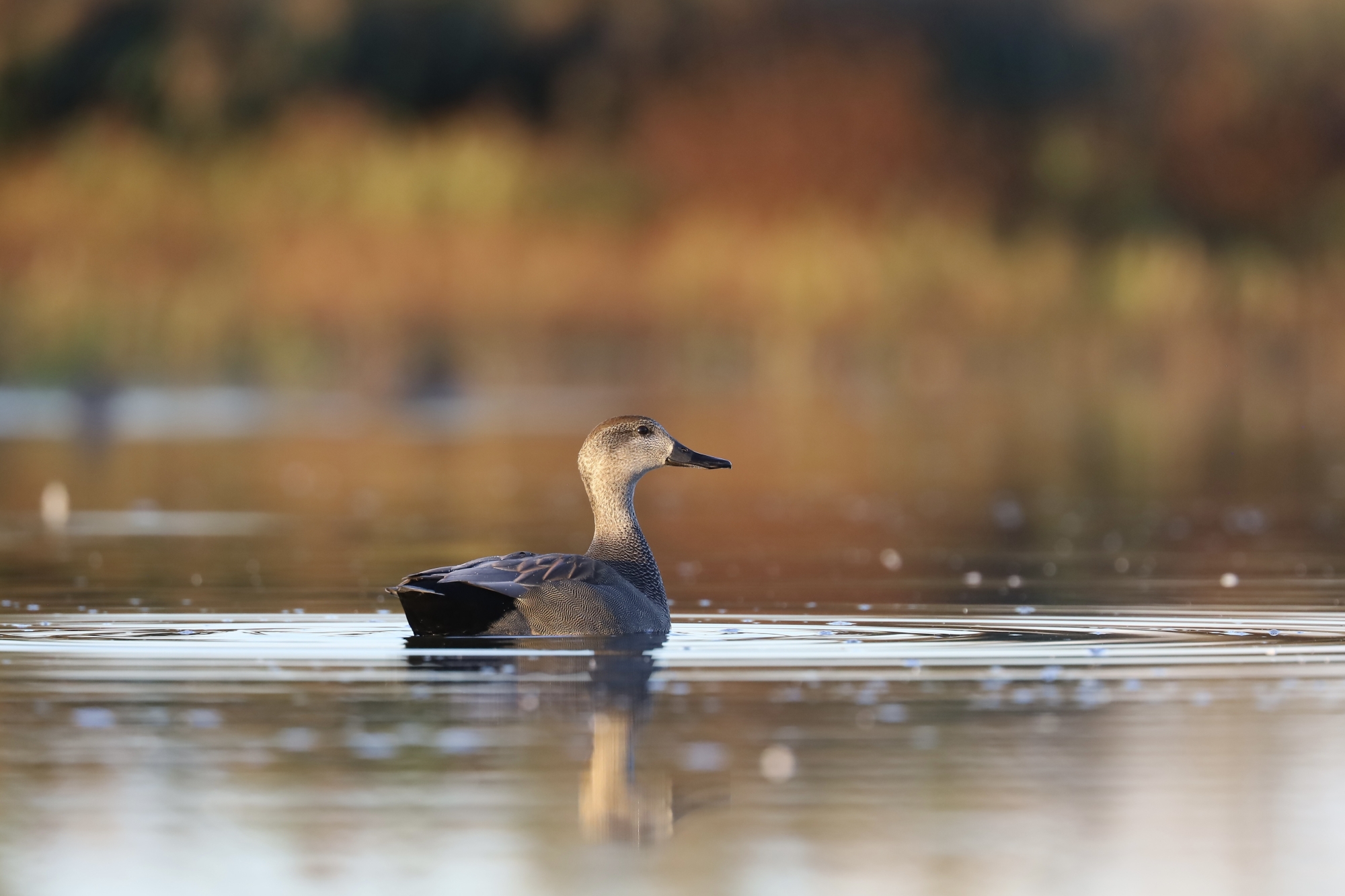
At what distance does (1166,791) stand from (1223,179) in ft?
204

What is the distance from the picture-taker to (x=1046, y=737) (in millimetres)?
8500

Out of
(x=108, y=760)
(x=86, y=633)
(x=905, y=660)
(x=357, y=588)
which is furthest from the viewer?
(x=357, y=588)

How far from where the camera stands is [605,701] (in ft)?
30.6

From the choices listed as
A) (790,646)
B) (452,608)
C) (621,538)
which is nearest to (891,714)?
(790,646)

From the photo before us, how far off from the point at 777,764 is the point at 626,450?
15.1ft

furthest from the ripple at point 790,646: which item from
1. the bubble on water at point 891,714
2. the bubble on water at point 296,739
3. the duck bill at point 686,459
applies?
the bubble on water at point 296,739

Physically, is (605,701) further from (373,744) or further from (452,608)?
(452,608)

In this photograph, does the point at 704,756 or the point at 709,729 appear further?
the point at 709,729

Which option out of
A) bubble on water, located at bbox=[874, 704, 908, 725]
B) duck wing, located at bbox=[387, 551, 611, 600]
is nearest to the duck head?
duck wing, located at bbox=[387, 551, 611, 600]

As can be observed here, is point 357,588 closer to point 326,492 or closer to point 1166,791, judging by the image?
point 1166,791

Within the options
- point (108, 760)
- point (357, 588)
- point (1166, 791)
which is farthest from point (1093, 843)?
point (357, 588)

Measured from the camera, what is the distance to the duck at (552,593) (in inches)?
423

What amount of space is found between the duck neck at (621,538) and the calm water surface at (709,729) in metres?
0.38

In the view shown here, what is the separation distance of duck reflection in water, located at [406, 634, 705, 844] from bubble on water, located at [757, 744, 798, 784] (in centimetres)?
30
